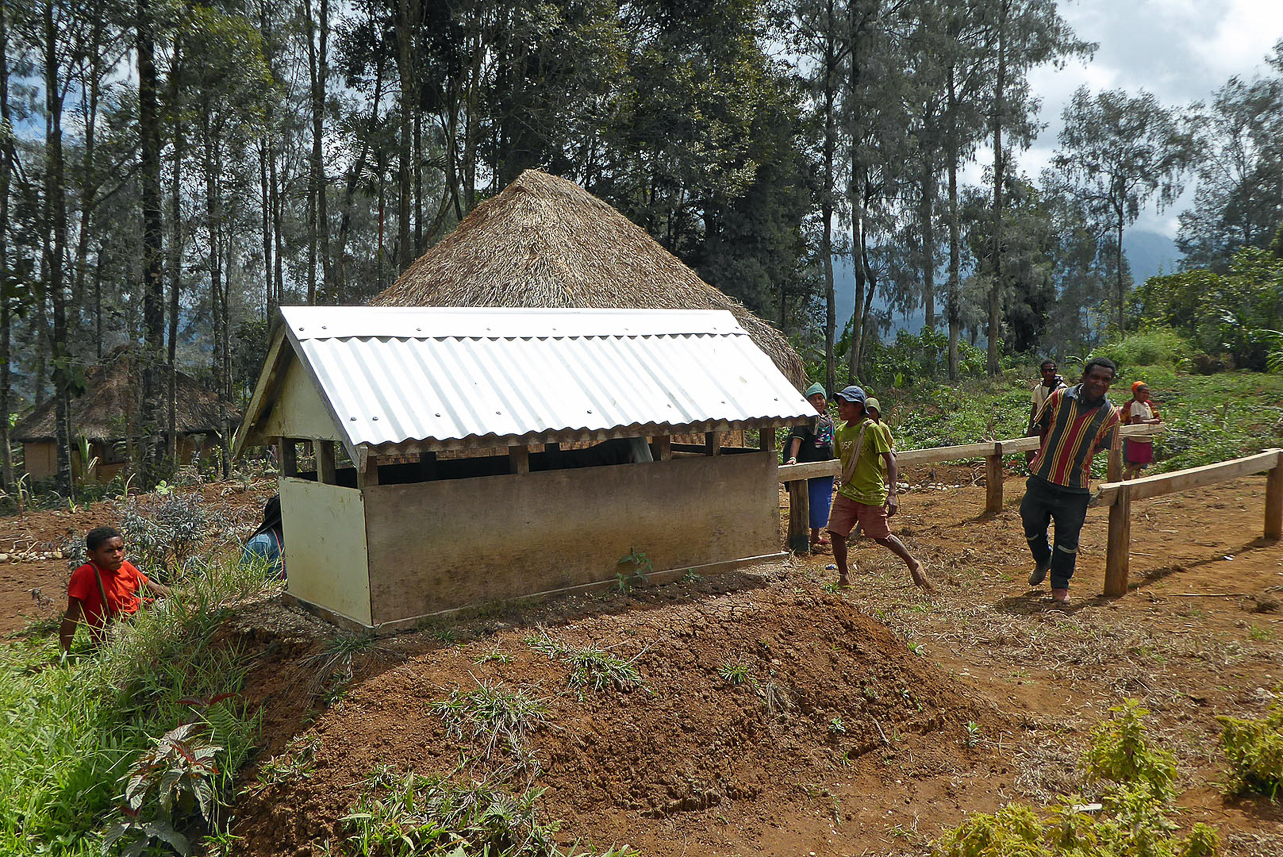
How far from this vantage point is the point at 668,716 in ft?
13.5

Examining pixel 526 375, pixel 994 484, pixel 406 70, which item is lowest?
pixel 994 484

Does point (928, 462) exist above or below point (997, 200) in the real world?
below

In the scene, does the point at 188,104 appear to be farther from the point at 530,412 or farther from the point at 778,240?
the point at 778,240

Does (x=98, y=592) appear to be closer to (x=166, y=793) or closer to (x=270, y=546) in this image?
(x=270, y=546)

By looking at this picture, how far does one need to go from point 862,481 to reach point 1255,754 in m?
3.24

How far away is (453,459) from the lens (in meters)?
6.24

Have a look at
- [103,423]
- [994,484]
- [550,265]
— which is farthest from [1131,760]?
[103,423]

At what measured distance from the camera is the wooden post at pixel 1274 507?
8.00m

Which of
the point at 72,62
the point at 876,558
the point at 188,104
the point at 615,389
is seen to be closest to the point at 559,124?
the point at 188,104

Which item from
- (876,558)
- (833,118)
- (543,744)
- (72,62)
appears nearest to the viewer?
(543,744)

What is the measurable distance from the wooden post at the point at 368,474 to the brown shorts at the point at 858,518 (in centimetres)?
391

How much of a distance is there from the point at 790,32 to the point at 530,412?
74.4 ft

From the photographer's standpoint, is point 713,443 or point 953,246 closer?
point 713,443

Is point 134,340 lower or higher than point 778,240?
lower
